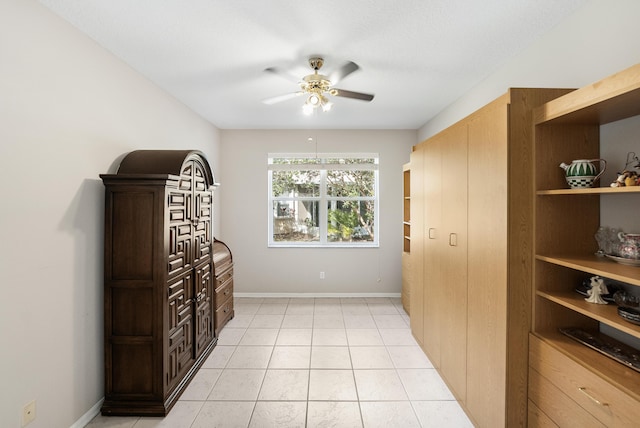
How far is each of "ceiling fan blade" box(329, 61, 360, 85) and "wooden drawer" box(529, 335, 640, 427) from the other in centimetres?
209

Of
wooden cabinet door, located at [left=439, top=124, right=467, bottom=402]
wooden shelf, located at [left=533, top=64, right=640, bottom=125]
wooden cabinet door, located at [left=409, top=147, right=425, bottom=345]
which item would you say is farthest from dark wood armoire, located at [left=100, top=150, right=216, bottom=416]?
wooden shelf, located at [left=533, top=64, right=640, bottom=125]

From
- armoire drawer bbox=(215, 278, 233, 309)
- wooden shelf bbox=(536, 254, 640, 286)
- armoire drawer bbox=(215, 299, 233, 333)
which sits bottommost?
armoire drawer bbox=(215, 299, 233, 333)

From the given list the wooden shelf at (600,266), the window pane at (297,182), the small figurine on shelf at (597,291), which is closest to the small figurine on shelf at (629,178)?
the wooden shelf at (600,266)

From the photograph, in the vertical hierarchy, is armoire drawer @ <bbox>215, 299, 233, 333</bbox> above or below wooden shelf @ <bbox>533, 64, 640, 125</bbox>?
below

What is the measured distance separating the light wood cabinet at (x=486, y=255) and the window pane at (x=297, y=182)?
2.50 m

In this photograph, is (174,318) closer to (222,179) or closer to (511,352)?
(511,352)

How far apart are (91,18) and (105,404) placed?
2.73 m

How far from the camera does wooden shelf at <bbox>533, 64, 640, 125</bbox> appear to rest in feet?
3.89

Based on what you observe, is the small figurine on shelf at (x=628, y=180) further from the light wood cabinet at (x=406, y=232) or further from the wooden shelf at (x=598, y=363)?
the light wood cabinet at (x=406, y=232)

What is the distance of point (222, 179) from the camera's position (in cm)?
490

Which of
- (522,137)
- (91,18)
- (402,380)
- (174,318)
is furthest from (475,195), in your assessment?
(91,18)

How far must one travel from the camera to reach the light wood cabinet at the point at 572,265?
1.28 metres

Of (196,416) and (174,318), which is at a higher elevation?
(174,318)

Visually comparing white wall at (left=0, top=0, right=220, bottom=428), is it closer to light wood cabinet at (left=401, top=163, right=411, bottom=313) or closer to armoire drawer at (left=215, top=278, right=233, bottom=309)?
armoire drawer at (left=215, top=278, right=233, bottom=309)
